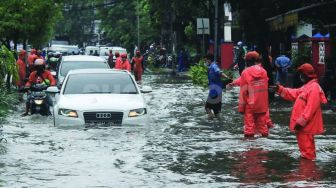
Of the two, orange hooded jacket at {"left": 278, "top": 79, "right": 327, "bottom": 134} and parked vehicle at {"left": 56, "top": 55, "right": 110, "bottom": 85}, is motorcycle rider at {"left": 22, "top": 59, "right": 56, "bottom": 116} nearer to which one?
parked vehicle at {"left": 56, "top": 55, "right": 110, "bottom": 85}

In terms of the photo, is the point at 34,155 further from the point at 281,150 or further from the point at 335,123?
the point at 335,123

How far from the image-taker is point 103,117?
53.5 ft

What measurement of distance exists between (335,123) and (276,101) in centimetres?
765

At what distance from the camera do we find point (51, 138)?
15.5m

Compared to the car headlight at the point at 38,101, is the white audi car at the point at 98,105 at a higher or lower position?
higher

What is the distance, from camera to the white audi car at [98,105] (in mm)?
16281

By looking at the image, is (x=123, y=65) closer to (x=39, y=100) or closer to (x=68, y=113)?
(x=39, y=100)

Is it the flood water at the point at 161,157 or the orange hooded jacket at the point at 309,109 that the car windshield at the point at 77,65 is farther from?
the orange hooded jacket at the point at 309,109

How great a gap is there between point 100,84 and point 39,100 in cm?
396

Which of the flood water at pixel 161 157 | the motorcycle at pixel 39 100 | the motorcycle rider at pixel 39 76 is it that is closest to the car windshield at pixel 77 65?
the motorcycle rider at pixel 39 76

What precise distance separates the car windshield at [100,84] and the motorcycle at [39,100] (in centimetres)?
340

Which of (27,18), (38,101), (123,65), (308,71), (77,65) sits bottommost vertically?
(38,101)

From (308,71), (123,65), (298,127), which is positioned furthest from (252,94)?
(123,65)

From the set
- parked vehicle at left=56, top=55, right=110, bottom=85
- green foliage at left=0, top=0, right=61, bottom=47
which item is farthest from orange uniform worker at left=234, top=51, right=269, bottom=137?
green foliage at left=0, top=0, right=61, bottom=47
